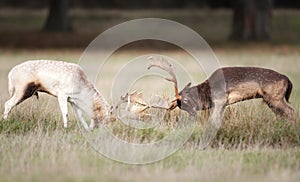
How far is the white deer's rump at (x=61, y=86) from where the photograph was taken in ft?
38.6

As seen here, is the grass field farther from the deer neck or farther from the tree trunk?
the tree trunk

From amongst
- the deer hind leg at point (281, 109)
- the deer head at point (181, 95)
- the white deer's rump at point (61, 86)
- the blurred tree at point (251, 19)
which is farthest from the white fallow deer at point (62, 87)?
the blurred tree at point (251, 19)

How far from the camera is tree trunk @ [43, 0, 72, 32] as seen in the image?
135 feet

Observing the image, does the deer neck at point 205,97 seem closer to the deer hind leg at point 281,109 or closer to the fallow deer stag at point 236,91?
the fallow deer stag at point 236,91

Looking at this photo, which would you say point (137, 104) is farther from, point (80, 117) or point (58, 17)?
point (58, 17)

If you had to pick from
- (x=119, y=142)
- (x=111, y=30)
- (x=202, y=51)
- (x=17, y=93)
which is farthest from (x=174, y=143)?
(x=111, y=30)

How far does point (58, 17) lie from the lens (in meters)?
41.4

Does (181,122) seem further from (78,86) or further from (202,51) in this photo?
(202,51)

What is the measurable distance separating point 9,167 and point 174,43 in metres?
28.1

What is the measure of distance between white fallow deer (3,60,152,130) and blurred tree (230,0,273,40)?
83.8 feet

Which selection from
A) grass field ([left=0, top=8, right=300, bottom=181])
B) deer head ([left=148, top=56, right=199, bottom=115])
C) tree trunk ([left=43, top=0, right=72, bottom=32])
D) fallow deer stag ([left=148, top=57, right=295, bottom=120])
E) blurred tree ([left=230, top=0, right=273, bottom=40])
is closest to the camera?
grass field ([left=0, top=8, right=300, bottom=181])

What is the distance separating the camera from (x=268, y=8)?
121 ft

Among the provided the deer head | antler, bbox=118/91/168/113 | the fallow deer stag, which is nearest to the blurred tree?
the fallow deer stag

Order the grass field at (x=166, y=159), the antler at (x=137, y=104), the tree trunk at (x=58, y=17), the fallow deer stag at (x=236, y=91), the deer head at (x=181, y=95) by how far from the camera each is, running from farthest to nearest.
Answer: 1. the tree trunk at (x=58, y=17)
2. the fallow deer stag at (x=236, y=91)
3. the deer head at (x=181, y=95)
4. the antler at (x=137, y=104)
5. the grass field at (x=166, y=159)
